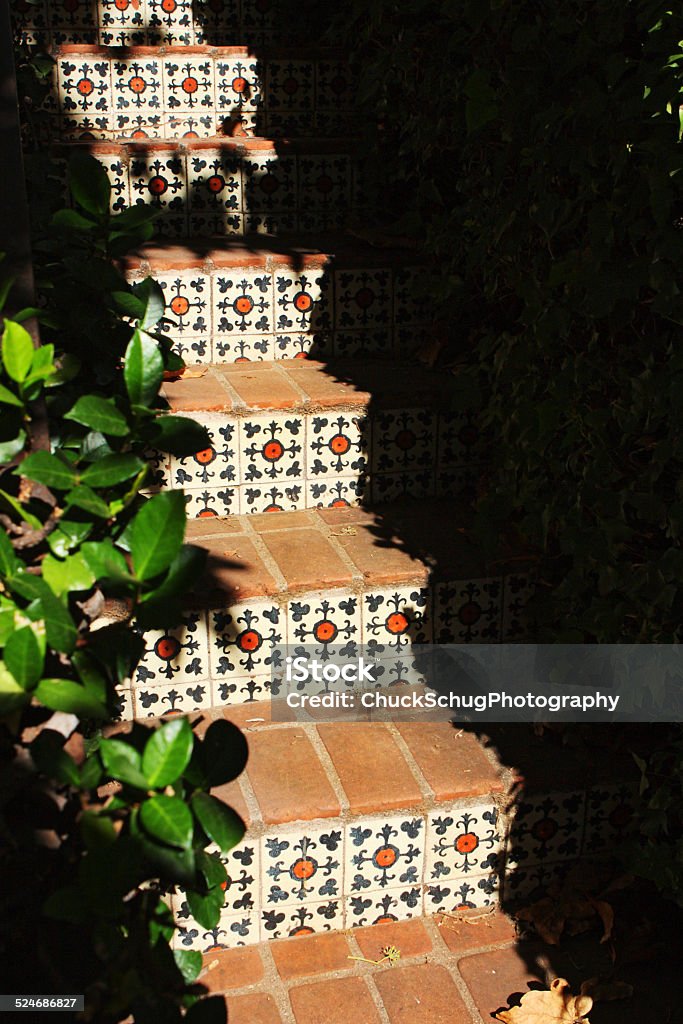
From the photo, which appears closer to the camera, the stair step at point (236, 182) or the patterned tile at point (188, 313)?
the patterned tile at point (188, 313)

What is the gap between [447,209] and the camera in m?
3.83

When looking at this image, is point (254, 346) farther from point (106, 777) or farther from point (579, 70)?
point (106, 777)

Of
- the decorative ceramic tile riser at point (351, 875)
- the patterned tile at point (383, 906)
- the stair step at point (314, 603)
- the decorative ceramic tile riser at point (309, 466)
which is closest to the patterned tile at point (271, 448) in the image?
the decorative ceramic tile riser at point (309, 466)

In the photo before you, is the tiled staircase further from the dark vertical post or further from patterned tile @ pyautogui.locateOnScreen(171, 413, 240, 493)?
the dark vertical post

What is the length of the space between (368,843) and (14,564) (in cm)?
147

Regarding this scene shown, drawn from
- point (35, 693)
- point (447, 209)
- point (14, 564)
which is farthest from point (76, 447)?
point (447, 209)

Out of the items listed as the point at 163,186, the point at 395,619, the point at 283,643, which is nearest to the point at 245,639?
the point at 283,643

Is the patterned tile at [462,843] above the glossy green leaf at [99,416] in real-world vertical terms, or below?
below

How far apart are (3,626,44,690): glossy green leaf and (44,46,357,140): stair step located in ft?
11.8

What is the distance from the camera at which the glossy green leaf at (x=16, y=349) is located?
138cm

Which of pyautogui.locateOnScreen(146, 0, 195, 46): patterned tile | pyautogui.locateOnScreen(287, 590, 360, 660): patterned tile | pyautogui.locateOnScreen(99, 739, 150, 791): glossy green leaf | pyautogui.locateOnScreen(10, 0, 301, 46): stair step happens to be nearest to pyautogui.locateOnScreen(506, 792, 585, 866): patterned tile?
pyautogui.locateOnScreen(287, 590, 360, 660): patterned tile

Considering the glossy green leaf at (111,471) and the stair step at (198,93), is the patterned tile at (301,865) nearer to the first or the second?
the glossy green leaf at (111,471)

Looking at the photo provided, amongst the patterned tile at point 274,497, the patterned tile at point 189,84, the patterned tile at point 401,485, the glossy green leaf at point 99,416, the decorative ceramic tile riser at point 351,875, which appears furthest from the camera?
the patterned tile at point 189,84

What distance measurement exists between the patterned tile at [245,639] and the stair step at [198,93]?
2.45m
